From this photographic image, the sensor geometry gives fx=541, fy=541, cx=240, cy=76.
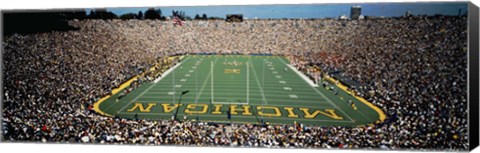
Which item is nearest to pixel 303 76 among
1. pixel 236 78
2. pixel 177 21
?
pixel 236 78

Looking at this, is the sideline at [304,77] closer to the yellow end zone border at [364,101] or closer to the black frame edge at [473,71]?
the yellow end zone border at [364,101]

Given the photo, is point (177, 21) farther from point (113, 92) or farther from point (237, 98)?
point (113, 92)

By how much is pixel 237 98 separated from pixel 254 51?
47.0 inches

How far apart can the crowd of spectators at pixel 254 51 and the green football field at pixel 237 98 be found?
0.27m

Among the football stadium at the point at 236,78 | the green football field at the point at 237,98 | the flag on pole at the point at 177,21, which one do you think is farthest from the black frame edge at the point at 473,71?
the flag on pole at the point at 177,21

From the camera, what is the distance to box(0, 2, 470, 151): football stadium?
11266mm

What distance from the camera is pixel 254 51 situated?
12938 mm

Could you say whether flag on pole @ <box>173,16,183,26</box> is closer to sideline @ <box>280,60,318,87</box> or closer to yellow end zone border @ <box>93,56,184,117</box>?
yellow end zone border @ <box>93,56,184,117</box>

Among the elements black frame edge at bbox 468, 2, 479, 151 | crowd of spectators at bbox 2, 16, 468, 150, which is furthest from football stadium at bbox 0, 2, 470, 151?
black frame edge at bbox 468, 2, 479, 151

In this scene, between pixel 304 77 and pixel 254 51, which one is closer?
pixel 254 51

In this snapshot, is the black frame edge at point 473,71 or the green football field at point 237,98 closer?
the black frame edge at point 473,71

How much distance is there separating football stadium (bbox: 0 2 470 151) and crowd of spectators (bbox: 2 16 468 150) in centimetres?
3

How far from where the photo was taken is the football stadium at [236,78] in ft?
37.0

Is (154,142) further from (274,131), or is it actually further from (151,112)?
(274,131)
